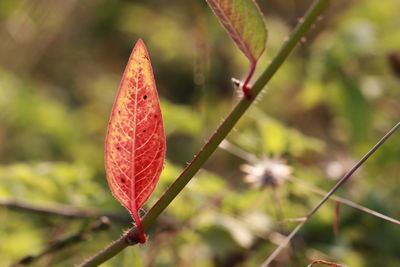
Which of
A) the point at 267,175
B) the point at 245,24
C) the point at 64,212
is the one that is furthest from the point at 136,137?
the point at 64,212

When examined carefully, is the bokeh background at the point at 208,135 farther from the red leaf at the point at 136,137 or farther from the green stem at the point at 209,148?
the red leaf at the point at 136,137

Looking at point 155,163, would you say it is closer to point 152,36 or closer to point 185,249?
point 185,249

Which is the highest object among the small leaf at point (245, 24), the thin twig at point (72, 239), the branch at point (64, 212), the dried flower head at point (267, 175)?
the small leaf at point (245, 24)

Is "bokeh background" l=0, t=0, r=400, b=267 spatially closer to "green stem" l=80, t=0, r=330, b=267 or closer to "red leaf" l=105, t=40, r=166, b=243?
"green stem" l=80, t=0, r=330, b=267

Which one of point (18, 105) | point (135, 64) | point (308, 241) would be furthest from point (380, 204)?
point (18, 105)

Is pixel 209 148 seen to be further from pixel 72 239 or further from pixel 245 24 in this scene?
pixel 72 239

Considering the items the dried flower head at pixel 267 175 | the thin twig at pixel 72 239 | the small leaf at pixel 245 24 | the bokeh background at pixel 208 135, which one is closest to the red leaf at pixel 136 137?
the small leaf at pixel 245 24
